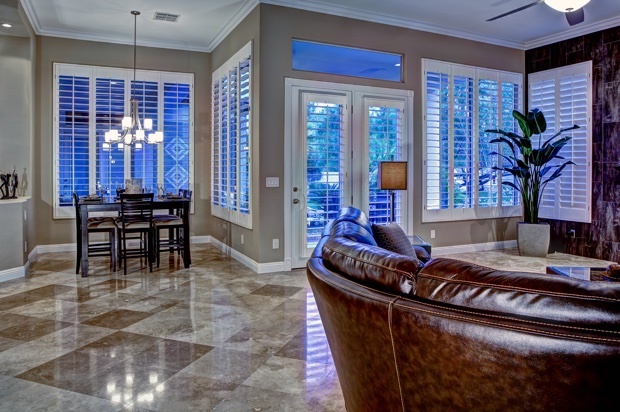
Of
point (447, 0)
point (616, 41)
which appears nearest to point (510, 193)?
point (616, 41)

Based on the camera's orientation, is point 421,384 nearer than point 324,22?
Yes

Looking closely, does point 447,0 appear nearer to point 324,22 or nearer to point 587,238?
point 324,22

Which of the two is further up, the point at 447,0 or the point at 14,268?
the point at 447,0

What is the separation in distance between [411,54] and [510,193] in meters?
2.83

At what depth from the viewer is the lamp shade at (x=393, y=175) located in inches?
204

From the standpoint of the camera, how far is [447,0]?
5355 mm

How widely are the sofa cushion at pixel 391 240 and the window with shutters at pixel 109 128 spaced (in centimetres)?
483

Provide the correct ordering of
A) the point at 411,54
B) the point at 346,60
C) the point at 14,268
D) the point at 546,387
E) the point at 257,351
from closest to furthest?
the point at 546,387, the point at 257,351, the point at 14,268, the point at 346,60, the point at 411,54

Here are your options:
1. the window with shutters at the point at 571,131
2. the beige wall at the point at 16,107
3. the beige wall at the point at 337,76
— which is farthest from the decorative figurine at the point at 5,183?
the window with shutters at the point at 571,131

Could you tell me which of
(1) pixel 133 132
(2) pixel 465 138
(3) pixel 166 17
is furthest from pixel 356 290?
(1) pixel 133 132

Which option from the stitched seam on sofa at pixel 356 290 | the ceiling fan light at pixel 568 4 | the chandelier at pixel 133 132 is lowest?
the stitched seam on sofa at pixel 356 290

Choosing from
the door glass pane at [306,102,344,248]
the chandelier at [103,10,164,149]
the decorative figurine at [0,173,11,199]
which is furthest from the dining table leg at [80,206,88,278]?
the door glass pane at [306,102,344,248]

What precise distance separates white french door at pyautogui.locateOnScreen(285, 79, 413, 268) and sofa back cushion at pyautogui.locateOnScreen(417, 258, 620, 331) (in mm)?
4161

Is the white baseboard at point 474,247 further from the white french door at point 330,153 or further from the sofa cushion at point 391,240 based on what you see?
the sofa cushion at point 391,240
